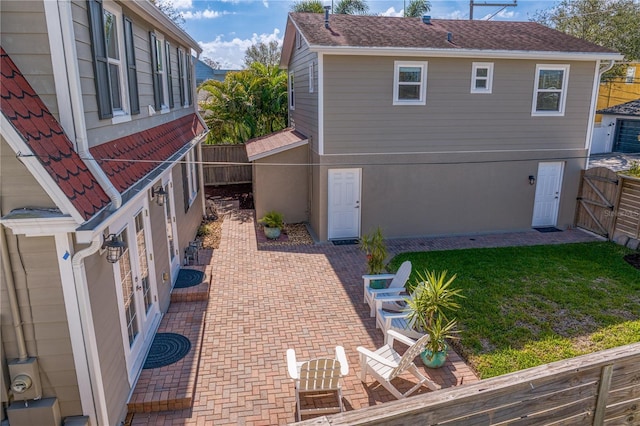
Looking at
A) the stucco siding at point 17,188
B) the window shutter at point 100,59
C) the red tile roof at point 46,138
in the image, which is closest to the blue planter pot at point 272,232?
the window shutter at point 100,59

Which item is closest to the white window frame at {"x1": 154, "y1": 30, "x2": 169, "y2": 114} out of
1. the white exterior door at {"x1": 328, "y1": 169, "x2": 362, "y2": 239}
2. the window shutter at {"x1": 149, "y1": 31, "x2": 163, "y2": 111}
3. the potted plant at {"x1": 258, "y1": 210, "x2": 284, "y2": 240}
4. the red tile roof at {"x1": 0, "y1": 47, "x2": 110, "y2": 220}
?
the window shutter at {"x1": 149, "y1": 31, "x2": 163, "y2": 111}

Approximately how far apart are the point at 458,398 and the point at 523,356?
5326mm

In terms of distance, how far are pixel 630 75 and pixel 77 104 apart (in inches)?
1574

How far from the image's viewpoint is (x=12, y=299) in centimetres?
423

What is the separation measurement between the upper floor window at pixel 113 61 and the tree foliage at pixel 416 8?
1098 inches

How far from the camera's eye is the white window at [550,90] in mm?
13812

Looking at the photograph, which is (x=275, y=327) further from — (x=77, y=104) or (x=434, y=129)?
(x=434, y=129)

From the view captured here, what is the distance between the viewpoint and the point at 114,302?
552 centimetres

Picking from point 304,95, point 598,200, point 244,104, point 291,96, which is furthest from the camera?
point 244,104

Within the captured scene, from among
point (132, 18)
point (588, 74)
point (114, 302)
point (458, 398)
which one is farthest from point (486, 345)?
point (588, 74)

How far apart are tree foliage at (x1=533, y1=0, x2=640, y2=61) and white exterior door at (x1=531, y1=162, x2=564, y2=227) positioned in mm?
27490

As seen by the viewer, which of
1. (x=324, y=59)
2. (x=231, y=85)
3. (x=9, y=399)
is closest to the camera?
(x=9, y=399)

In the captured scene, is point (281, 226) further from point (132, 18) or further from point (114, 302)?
point (114, 302)

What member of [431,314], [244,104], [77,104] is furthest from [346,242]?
[244,104]
